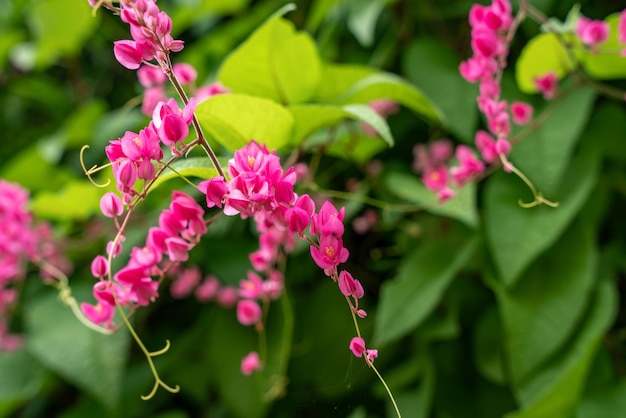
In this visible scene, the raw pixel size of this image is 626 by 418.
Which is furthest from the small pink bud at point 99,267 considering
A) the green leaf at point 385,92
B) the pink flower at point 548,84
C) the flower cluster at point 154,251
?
the pink flower at point 548,84

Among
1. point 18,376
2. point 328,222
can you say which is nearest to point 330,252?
point 328,222

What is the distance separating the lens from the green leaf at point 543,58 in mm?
463

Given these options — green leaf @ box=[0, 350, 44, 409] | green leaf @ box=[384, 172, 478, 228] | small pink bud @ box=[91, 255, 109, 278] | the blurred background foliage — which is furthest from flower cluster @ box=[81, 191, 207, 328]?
green leaf @ box=[0, 350, 44, 409]

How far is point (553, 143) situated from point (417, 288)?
160mm

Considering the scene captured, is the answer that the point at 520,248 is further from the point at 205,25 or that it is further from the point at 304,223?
the point at 205,25

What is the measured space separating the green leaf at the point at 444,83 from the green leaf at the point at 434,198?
60 millimetres

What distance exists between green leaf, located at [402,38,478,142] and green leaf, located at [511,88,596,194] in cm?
6

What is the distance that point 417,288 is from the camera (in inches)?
21.7

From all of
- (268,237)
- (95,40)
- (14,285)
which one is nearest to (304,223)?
(268,237)

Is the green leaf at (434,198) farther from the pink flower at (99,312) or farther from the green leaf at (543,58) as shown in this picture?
the pink flower at (99,312)

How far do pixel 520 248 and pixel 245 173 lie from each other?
324 mm

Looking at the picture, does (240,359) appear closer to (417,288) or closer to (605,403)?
(417,288)

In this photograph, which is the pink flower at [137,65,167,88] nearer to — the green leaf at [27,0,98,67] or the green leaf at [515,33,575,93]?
the green leaf at [515,33,575,93]

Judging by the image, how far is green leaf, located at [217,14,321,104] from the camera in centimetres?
44
